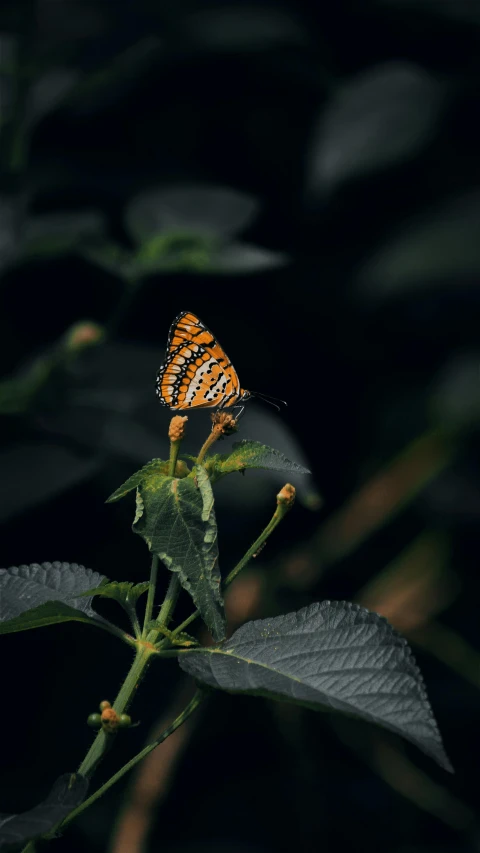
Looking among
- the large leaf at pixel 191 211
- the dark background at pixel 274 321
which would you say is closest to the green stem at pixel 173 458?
the dark background at pixel 274 321

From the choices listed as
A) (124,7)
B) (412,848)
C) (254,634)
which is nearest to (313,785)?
(412,848)

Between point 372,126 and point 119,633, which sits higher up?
point 372,126

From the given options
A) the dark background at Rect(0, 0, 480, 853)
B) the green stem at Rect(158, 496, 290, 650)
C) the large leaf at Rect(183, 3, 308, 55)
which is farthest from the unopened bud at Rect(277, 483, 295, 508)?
the large leaf at Rect(183, 3, 308, 55)

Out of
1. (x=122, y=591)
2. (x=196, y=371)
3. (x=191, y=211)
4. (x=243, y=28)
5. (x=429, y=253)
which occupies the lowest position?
(x=122, y=591)

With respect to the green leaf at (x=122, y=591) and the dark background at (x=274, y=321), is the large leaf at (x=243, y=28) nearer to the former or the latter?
the dark background at (x=274, y=321)

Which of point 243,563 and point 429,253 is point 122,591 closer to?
point 243,563

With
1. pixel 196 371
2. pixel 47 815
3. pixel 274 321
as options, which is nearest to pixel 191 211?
pixel 274 321
